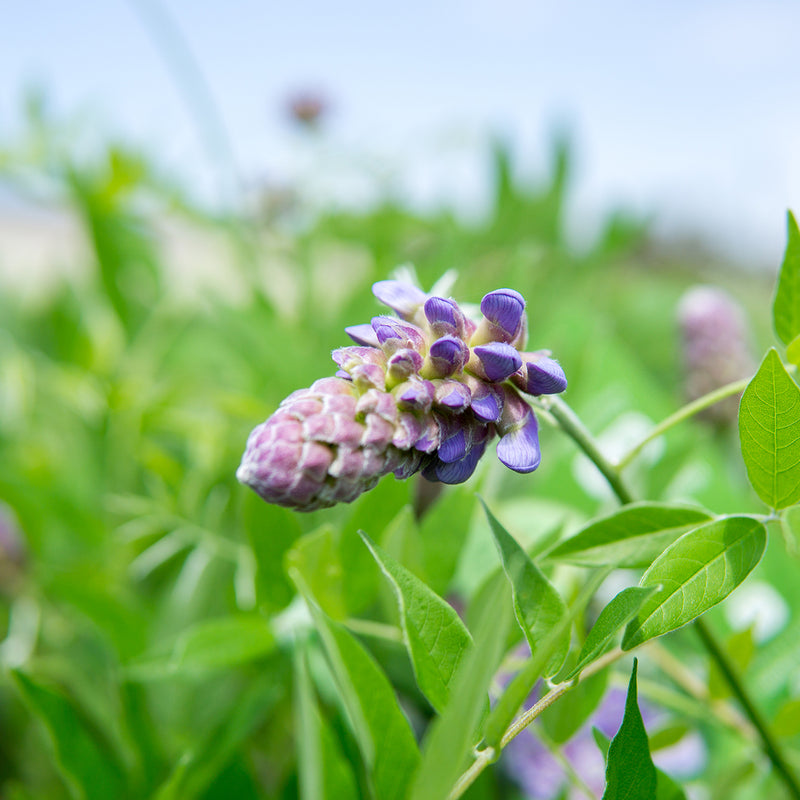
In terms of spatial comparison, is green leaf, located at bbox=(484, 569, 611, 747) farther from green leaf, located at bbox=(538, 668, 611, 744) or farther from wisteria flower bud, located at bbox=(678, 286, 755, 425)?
wisteria flower bud, located at bbox=(678, 286, 755, 425)

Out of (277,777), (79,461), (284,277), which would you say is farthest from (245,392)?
(284,277)

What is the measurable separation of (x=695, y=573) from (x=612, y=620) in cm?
3

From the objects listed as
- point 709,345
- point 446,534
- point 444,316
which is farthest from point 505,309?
point 709,345

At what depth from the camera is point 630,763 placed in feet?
0.68

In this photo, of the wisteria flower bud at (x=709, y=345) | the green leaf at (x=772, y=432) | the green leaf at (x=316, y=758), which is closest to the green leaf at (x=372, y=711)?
the green leaf at (x=316, y=758)

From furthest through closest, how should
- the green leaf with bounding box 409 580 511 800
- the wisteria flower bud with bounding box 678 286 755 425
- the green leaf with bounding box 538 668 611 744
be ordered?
the wisteria flower bud with bounding box 678 286 755 425
the green leaf with bounding box 538 668 611 744
the green leaf with bounding box 409 580 511 800

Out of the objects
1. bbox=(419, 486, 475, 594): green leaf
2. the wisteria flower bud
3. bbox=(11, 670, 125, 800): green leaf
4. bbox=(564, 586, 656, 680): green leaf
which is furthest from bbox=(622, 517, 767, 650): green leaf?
the wisteria flower bud

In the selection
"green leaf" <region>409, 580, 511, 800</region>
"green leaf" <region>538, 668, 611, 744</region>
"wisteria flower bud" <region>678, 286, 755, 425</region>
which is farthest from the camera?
"wisteria flower bud" <region>678, 286, 755, 425</region>

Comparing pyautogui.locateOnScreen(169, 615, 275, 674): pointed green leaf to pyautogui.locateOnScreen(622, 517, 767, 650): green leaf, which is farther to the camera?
Answer: pyautogui.locateOnScreen(169, 615, 275, 674): pointed green leaf

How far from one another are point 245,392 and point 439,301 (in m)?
0.47

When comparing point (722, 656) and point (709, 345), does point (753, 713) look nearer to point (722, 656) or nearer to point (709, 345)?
point (722, 656)

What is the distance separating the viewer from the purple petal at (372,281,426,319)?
0.23m

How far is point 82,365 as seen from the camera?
68 cm

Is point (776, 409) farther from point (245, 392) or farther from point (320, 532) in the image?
point (245, 392)
